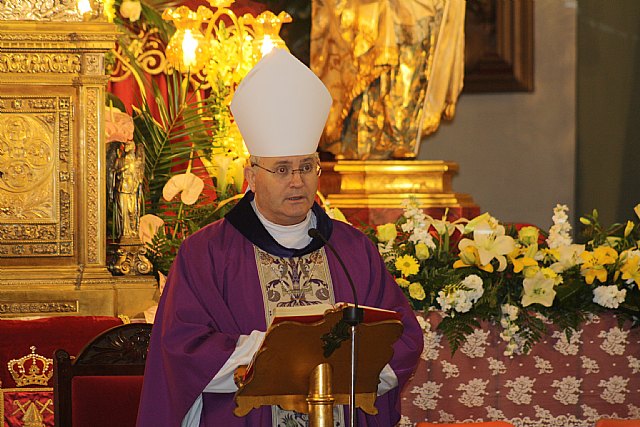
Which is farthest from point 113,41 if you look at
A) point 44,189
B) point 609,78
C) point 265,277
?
point 609,78

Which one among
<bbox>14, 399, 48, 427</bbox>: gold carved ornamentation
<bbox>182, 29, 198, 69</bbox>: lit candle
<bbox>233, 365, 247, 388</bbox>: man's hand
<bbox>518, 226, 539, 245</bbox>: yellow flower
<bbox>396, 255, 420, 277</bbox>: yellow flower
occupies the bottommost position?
<bbox>14, 399, 48, 427</bbox>: gold carved ornamentation

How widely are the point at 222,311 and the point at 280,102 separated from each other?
2.05ft

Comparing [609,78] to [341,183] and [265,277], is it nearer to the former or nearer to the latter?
[341,183]

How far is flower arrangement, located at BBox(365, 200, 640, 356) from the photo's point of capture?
418 centimetres

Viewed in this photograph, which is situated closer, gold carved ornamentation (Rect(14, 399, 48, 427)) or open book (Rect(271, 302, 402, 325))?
open book (Rect(271, 302, 402, 325))

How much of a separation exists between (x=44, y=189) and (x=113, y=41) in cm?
79

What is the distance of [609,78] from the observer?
31.1 feet

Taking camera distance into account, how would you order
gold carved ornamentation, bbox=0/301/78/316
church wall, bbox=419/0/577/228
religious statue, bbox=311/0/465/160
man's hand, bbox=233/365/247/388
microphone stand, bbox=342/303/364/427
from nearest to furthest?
microphone stand, bbox=342/303/364/427 → man's hand, bbox=233/365/247/388 → gold carved ornamentation, bbox=0/301/78/316 → religious statue, bbox=311/0/465/160 → church wall, bbox=419/0/577/228

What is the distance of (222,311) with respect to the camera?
3.37 meters

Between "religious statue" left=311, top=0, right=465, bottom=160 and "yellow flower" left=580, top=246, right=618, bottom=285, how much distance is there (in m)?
3.66

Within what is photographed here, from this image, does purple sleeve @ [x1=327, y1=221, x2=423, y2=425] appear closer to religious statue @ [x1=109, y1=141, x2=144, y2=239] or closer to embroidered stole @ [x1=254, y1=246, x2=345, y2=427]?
embroidered stole @ [x1=254, y1=246, x2=345, y2=427]

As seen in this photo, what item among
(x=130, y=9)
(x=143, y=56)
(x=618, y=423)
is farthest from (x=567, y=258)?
(x=143, y=56)

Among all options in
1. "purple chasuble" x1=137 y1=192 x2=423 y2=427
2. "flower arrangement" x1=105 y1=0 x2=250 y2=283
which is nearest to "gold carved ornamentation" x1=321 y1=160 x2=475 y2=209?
"flower arrangement" x1=105 y1=0 x2=250 y2=283

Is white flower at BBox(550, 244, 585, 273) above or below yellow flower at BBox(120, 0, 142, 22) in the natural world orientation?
below
